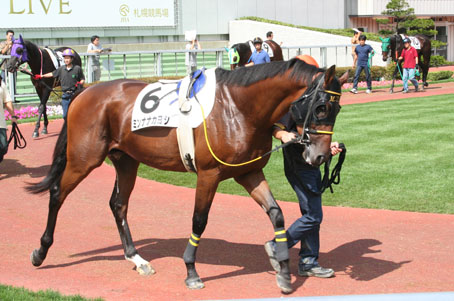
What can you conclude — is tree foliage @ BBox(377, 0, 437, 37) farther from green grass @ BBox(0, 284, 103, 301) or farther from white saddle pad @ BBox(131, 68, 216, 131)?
green grass @ BBox(0, 284, 103, 301)

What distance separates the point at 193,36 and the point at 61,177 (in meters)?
17.6

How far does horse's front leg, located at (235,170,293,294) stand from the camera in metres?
5.11

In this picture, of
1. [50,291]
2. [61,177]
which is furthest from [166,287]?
[61,177]

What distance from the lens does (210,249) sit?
6.39 m

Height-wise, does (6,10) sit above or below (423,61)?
above

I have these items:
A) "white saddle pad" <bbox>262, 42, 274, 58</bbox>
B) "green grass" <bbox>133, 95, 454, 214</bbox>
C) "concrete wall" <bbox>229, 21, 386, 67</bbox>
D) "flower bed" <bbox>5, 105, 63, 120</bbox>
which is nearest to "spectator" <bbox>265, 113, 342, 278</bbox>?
"green grass" <bbox>133, 95, 454, 214</bbox>

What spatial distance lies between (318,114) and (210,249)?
7.13ft

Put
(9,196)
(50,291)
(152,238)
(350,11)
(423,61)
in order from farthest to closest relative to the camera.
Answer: (350,11)
(423,61)
(9,196)
(152,238)
(50,291)

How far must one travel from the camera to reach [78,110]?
5.98m

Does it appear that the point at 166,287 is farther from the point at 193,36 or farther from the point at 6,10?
the point at 6,10

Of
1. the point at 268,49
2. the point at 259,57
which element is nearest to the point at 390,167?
the point at 259,57

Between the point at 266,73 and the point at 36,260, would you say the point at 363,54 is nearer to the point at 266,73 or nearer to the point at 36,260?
the point at 266,73

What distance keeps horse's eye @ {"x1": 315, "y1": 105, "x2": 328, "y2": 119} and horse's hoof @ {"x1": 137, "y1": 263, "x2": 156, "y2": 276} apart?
6.72 feet

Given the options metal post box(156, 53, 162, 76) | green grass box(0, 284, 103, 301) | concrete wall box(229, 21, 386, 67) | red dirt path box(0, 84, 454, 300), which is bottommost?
red dirt path box(0, 84, 454, 300)
